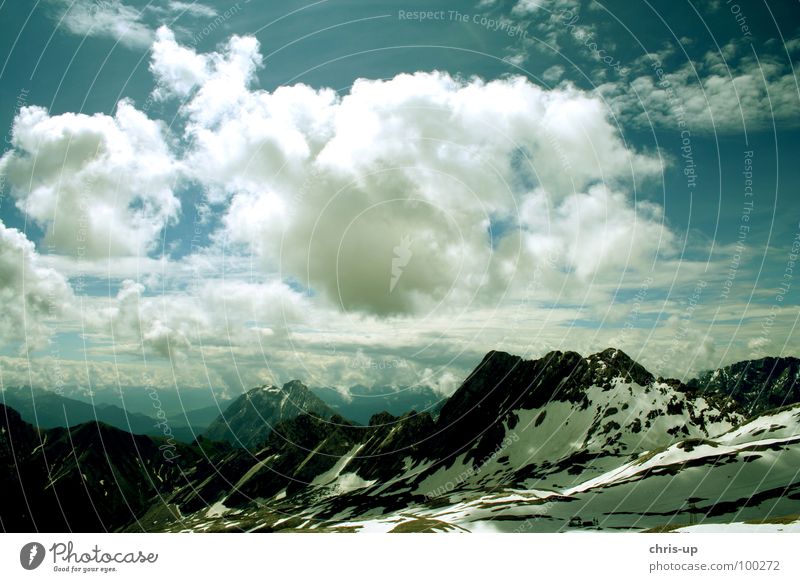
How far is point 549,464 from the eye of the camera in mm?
199250

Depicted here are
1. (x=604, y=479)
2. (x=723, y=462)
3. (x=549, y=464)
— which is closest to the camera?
(x=723, y=462)
